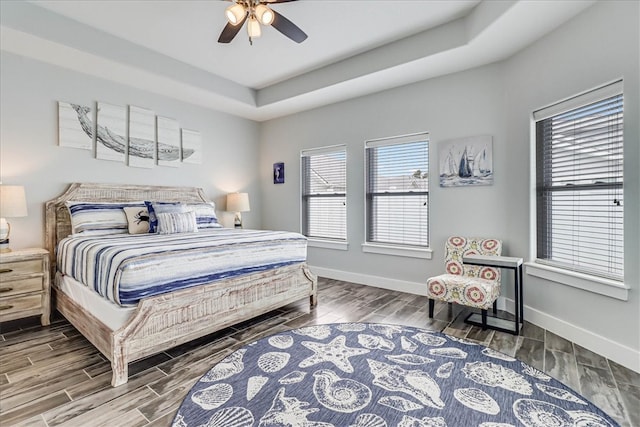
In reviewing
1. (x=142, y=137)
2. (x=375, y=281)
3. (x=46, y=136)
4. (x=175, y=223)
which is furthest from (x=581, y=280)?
(x=46, y=136)

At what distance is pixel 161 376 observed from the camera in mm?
2148

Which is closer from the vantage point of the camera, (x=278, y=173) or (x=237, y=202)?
(x=237, y=202)

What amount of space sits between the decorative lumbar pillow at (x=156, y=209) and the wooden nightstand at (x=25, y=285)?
95 centimetres

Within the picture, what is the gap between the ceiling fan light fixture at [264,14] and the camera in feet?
7.86

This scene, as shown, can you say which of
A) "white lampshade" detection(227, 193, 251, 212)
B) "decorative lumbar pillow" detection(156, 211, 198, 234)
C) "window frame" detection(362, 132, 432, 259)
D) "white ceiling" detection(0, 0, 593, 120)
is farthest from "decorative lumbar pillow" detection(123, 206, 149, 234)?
"window frame" detection(362, 132, 432, 259)

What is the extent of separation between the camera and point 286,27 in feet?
8.41

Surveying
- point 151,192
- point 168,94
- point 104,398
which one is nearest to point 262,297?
point 104,398

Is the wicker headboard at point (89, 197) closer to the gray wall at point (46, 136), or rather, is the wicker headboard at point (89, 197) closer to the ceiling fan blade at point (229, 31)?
the gray wall at point (46, 136)

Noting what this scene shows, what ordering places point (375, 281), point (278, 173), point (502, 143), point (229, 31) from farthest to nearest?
1. point (278, 173)
2. point (375, 281)
3. point (502, 143)
4. point (229, 31)

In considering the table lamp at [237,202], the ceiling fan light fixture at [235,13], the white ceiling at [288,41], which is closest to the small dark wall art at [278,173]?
the table lamp at [237,202]

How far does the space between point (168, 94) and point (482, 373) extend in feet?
15.5

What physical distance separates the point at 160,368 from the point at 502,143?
376 cm

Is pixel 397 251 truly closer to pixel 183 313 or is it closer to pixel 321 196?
pixel 321 196

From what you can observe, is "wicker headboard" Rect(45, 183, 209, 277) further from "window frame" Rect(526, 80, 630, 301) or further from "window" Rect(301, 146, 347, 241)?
"window frame" Rect(526, 80, 630, 301)
